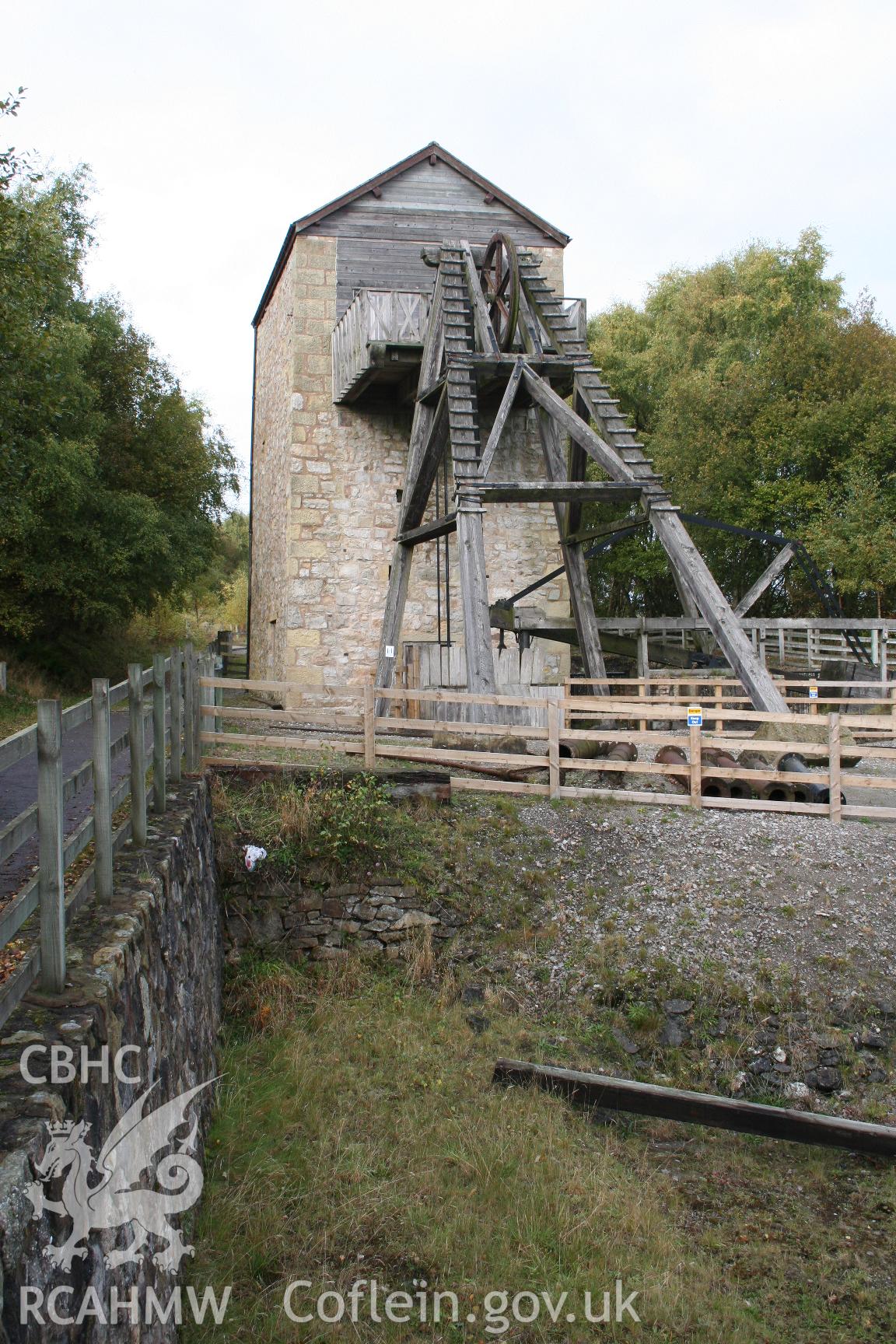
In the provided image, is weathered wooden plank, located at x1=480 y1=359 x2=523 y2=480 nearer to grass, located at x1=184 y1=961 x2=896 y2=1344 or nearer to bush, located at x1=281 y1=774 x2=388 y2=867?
bush, located at x1=281 y1=774 x2=388 y2=867

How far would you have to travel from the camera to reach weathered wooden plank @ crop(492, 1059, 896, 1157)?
604cm

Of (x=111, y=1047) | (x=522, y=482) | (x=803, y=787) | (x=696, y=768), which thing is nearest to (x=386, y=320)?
(x=522, y=482)

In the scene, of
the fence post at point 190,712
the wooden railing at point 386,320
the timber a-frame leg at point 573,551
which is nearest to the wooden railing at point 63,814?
the fence post at point 190,712

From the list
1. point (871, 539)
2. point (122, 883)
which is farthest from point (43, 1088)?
point (871, 539)

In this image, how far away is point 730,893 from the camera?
831 cm

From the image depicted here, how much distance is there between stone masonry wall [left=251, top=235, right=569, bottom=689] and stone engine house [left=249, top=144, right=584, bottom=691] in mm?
17

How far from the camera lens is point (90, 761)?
413 cm

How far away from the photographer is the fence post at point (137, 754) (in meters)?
5.12

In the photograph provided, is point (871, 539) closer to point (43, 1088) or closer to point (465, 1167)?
point (465, 1167)

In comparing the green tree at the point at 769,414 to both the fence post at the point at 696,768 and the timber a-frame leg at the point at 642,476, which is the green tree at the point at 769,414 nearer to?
the timber a-frame leg at the point at 642,476

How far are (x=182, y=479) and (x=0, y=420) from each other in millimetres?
8307

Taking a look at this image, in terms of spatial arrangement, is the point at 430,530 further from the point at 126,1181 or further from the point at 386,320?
the point at 126,1181

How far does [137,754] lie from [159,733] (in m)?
1.07

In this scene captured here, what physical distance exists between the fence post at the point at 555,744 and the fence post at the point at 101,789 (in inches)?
228
